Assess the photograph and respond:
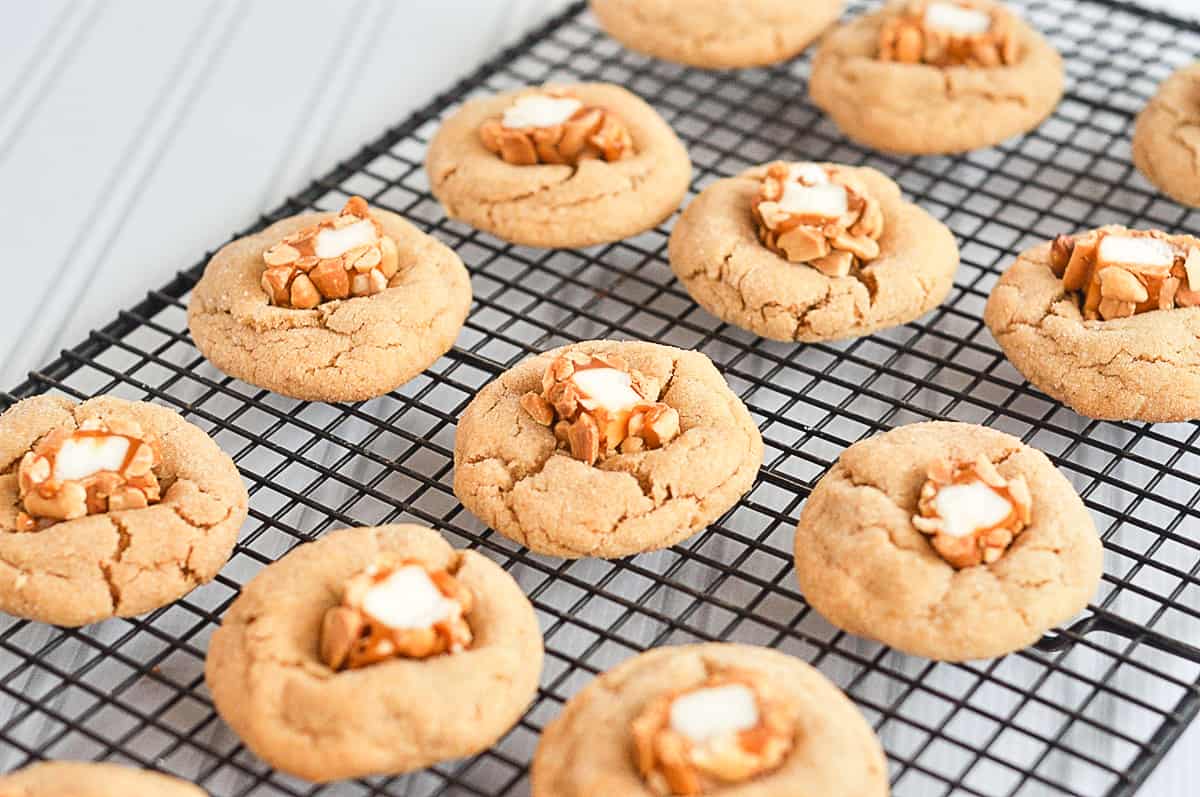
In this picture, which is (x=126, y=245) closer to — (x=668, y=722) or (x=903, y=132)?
(x=903, y=132)

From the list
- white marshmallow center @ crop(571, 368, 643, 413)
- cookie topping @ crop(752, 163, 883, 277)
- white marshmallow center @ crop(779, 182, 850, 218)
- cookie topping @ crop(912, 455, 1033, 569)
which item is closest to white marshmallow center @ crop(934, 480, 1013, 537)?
cookie topping @ crop(912, 455, 1033, 569)

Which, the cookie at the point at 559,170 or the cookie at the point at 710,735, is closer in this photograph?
the cookie at the point at 710,735

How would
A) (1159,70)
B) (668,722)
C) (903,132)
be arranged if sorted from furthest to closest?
1. (1159,70)
2. (903,132)
3. (668,722)

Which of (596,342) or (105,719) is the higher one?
(596,342)

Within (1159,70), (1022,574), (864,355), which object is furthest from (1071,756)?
(1159,70)

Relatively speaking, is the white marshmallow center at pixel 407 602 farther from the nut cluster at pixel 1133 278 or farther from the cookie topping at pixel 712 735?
the nut cluster at pixel 1133 278

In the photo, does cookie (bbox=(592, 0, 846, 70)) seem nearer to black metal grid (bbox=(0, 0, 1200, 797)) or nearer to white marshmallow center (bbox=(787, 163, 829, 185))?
black metal grid (bbox=(0, 0, 1200, 797))

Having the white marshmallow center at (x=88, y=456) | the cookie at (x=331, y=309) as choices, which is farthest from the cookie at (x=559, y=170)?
the white marshmallow center at (x=88, y=456)
